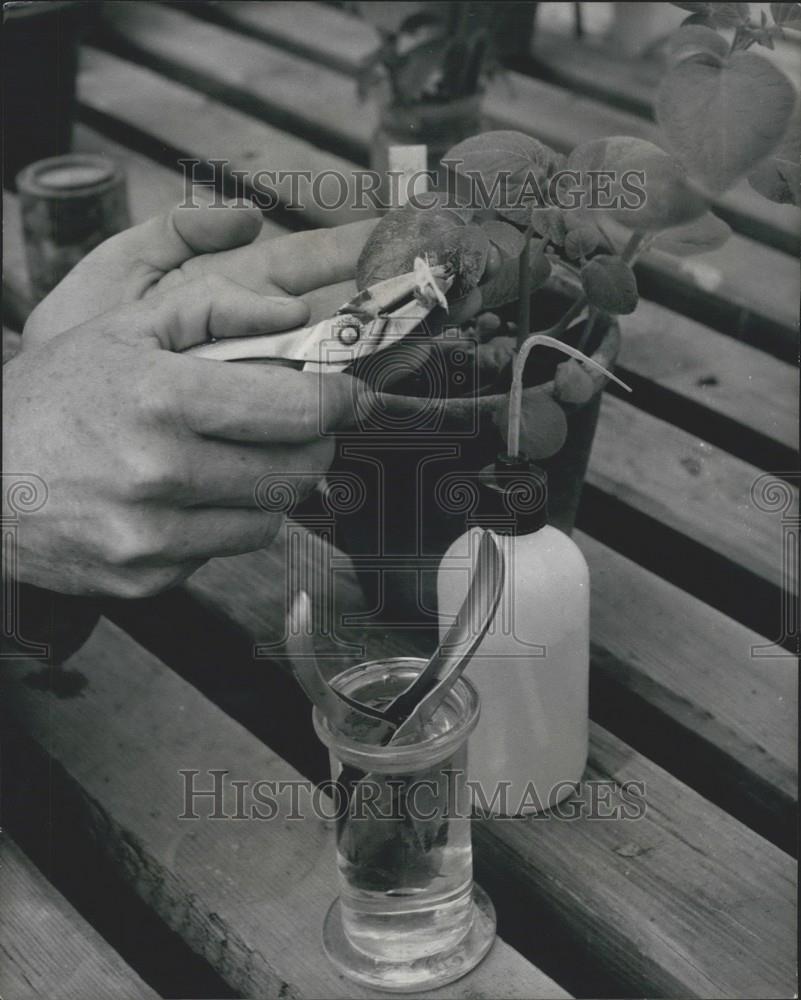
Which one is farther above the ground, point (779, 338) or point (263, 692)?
point (779, 338)

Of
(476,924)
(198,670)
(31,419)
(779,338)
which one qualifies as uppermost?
(31,419)

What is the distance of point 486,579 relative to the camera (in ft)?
2.32

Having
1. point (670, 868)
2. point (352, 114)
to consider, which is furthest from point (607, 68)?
point (670, 868)

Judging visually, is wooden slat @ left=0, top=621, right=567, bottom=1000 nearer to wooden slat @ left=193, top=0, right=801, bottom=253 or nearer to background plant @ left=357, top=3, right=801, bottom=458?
background plant @ left=357, top=3, right=801, bottom=458

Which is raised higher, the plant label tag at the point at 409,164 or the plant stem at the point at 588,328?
the plant label tag at the point at 409,164

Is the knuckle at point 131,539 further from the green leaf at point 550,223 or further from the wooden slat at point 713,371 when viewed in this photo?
the wooden slat at point 713,371

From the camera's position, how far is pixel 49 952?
0.79 metres

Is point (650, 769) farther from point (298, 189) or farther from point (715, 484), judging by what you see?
point (298, 189)

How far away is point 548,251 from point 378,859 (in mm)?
494

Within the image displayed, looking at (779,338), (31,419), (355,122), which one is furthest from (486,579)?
(355,122)

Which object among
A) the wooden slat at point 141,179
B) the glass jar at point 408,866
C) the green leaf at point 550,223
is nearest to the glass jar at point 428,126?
the wooden slat at point 141,179

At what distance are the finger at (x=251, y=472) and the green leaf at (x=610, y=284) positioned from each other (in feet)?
0.67

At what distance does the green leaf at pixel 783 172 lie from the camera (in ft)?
2.67

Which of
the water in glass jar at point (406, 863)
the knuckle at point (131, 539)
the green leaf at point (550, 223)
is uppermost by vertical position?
the green leaf at point (550, 223)
